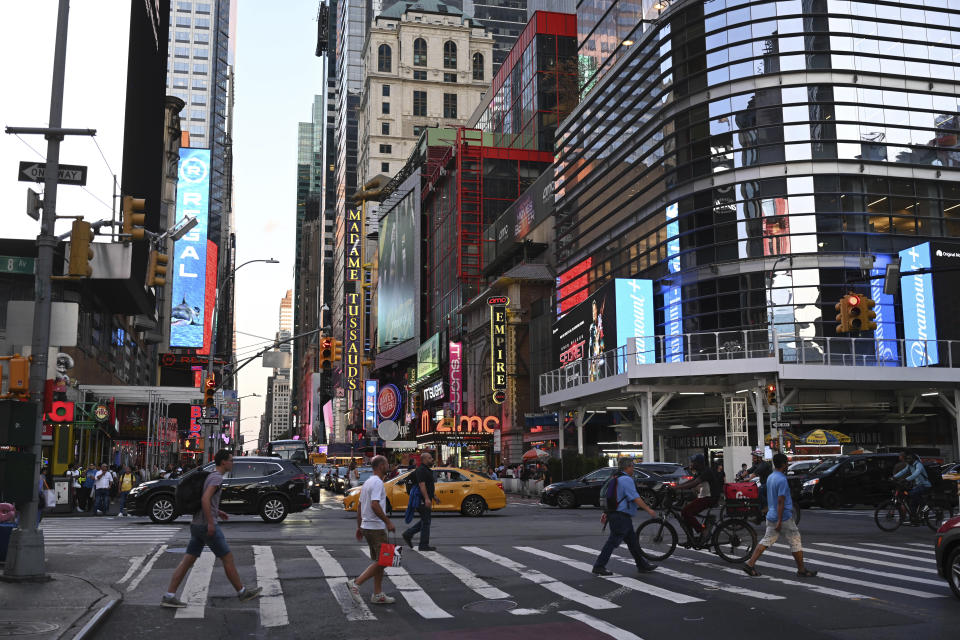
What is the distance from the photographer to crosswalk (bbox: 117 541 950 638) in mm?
10812

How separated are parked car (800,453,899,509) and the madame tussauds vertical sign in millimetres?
101770

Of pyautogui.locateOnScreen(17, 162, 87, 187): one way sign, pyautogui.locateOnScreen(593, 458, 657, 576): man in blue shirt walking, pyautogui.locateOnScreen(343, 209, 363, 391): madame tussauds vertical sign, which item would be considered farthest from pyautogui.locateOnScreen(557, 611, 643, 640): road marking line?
pyautogui.locateOnScreen(343, 209, 363, 391): madame tussauds vertical sign

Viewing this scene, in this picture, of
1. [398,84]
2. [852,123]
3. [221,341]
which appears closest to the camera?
[852,123]

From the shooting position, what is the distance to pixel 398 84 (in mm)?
139500

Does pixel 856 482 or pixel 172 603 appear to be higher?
pixel 856 482

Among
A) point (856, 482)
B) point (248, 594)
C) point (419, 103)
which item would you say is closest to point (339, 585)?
point (248, 594)

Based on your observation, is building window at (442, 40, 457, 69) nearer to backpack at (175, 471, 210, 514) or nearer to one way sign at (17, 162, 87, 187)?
one way sign at (17, 162, 87, 187)

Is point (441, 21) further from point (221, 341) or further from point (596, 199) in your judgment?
point (596, 199)

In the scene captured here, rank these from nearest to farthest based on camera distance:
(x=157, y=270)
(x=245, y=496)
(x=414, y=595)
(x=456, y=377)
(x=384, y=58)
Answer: (x=414, y=595), (x=157, y=270), (x=245, y=496), (x=456, y=377), (x=384, y=58)

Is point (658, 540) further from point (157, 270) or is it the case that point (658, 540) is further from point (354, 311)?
point (354, 311)

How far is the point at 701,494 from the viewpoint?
16.2 meters

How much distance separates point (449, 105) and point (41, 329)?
131 meters

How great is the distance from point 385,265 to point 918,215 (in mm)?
81550

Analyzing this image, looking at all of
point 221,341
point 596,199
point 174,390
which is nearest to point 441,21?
point 221,341
